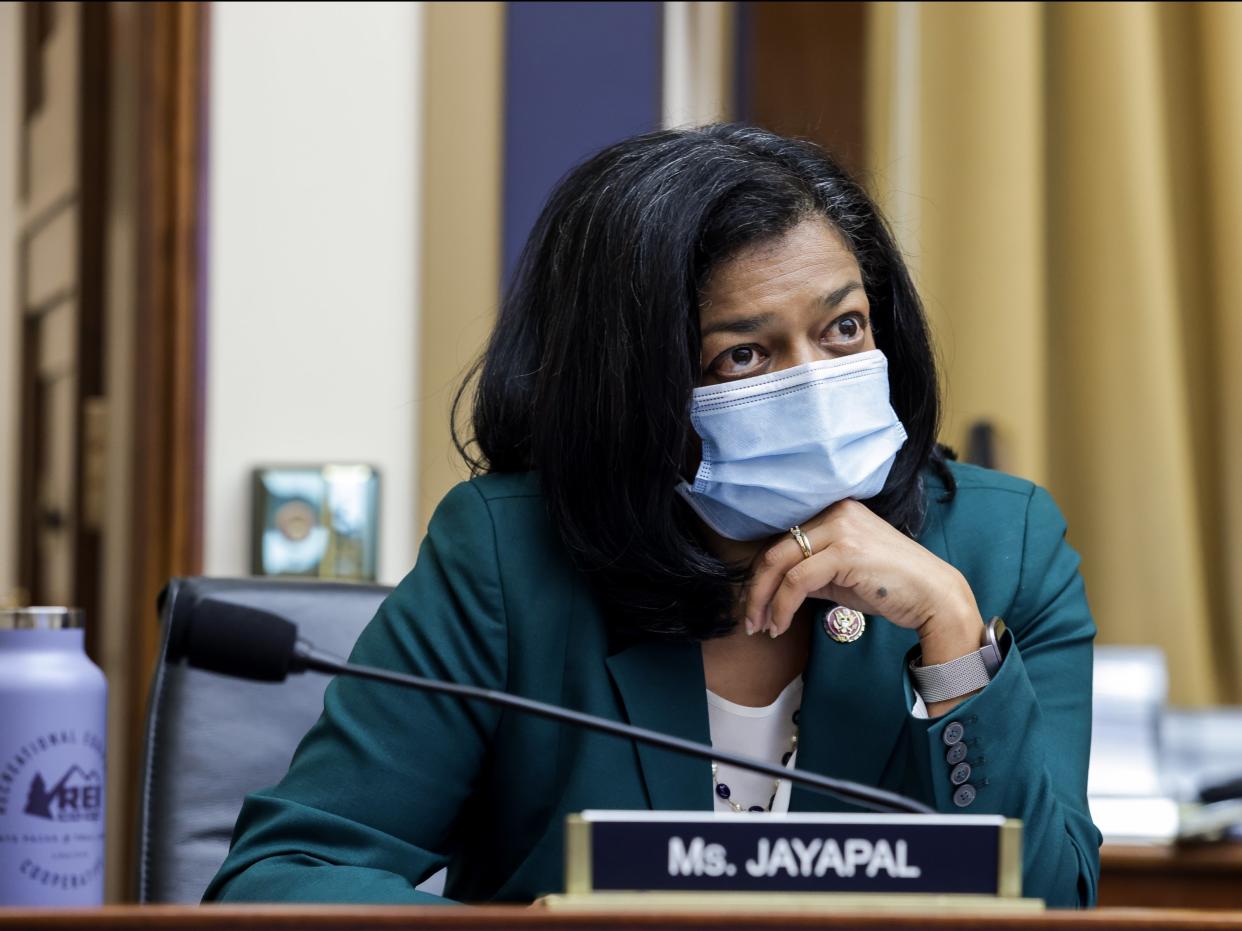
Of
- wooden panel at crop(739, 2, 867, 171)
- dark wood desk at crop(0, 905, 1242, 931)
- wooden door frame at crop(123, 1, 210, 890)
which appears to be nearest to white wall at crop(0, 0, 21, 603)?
wooden door frame at crop(123, 1, 210, 890)

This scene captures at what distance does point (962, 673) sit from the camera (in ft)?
3.65

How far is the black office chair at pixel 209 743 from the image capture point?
4.37 ft

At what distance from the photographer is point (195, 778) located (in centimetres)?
134

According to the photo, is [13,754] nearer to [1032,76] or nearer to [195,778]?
[195,778]

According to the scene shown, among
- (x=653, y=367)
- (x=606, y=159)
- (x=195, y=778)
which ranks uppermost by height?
(x=606, y=159)

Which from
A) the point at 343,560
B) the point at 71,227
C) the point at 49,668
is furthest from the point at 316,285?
the point at 49,668

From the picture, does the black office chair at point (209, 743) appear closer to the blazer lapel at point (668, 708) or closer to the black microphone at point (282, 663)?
the blazer lapel at point (668, 708)

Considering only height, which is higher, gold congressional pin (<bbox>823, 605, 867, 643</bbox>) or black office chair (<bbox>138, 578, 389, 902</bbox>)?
gold congressional pin (<bbox>823, 605, 867, 643</bbox>)

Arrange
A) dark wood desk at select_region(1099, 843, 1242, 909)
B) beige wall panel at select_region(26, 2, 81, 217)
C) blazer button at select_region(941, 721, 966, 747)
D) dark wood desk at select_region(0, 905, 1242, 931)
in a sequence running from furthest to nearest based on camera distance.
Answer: beige wall panel at select_region(26, 2, 81, 217) < dark wood desk at select_region(1099, 843, 1242, 909) < blazer button at select_region(941, 721, 966, 747) < dark wood desk at select_region(0, 905, 1242, 931)

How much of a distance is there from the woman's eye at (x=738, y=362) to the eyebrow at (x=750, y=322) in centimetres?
2

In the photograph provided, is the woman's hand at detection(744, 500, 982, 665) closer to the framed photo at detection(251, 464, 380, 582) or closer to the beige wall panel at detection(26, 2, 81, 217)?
the framed photo at detection(251, 464, 380, 582)

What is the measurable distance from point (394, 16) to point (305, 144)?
0.23 metres

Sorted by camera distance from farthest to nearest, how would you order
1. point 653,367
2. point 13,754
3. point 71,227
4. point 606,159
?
point 71,227 → point 606,159 → point 653,367 → point 13,754

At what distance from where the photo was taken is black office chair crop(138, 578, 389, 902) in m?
1.33
